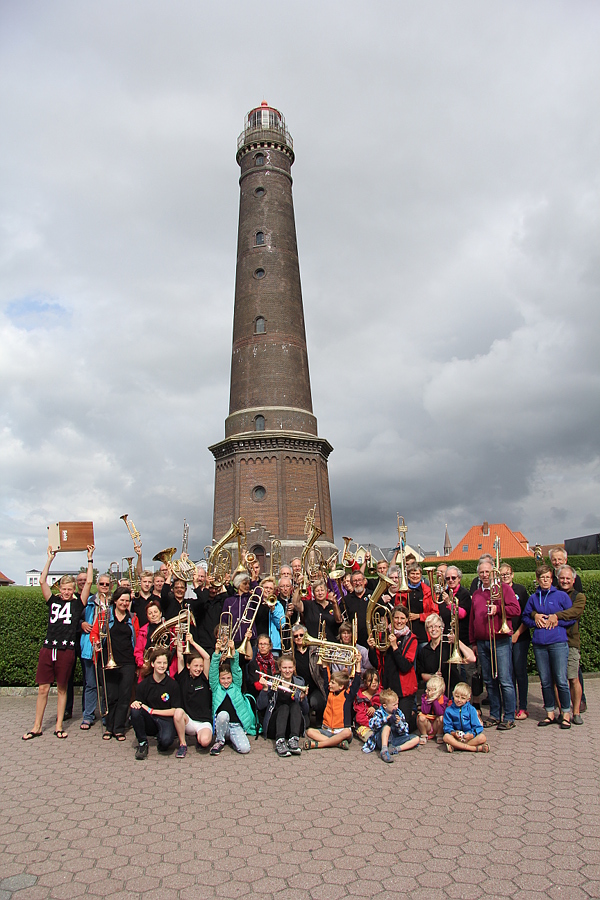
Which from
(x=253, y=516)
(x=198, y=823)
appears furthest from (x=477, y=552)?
(x=198, y=823)

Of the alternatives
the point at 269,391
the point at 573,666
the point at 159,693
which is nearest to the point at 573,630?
the point at 573,666

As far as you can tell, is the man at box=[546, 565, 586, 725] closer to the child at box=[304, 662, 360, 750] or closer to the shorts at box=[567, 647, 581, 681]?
the shorts at box=[567, 647, 581, 681]

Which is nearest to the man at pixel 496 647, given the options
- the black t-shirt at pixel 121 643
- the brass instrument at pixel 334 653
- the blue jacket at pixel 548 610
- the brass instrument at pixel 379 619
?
the blue jacket at pixel 548 610

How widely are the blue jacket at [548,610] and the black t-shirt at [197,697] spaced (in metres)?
4.00

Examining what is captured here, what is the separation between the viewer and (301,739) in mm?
6988

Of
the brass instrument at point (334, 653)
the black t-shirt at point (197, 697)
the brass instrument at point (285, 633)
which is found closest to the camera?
the black t-shirt at point (197, 697)

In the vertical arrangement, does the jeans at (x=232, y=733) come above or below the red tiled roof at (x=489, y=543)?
below

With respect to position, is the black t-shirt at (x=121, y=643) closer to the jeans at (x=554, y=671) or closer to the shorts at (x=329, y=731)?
the shorts at (x=329, y=731)

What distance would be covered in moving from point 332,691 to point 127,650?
103 inches

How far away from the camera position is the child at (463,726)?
21.3ft

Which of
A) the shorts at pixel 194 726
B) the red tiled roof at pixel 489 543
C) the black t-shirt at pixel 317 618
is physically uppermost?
the red tiled roof at pixel 489 543

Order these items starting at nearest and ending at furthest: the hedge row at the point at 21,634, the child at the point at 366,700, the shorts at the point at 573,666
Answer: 1. the child at the point at 366,700
2. the shorts at the point at 573,666
3. the hedge row at the point at 21,634

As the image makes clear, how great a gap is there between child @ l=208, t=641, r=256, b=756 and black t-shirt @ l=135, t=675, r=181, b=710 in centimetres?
46

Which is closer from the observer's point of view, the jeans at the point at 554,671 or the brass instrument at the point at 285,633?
the jeans at the point at 554,671
